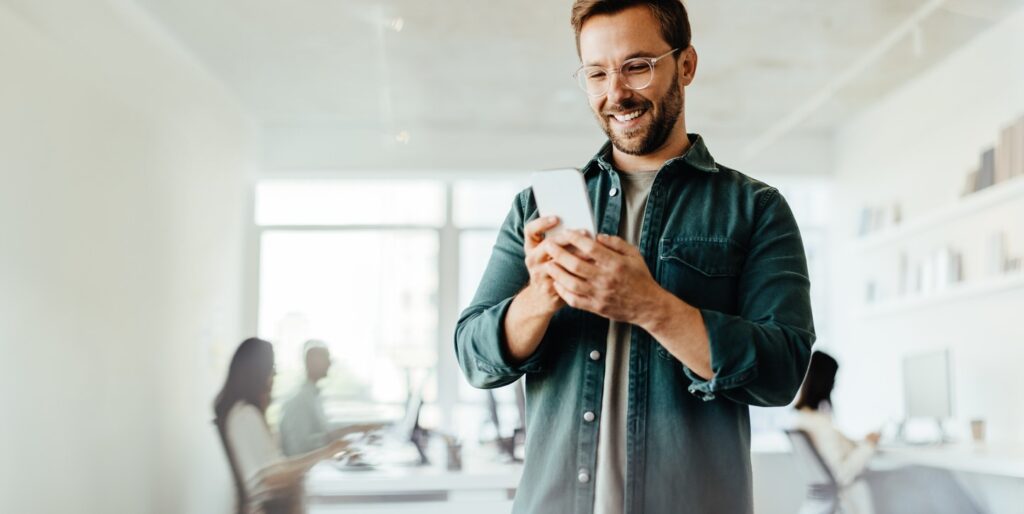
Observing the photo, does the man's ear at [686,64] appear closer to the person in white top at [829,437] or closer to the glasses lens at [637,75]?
the glasses lens at [637,75]

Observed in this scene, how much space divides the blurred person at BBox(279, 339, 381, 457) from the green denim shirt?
2.99 m

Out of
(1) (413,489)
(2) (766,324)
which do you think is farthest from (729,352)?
(1) (413,489)

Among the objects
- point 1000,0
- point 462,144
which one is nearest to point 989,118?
point 1000,0

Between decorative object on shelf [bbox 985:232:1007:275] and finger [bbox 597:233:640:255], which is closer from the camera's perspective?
finger [bbox 597:233:640:255]

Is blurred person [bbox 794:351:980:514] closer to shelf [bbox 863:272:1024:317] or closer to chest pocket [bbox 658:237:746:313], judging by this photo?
shelf [bbox 863:272:1024:317]

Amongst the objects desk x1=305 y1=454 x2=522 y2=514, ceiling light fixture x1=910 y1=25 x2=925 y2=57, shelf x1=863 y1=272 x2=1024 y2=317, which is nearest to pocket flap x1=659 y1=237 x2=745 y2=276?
desk x1=305 y1=454 x2=522 y2=514

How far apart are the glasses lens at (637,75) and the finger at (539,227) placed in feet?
0.66

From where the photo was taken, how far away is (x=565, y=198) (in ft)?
2.93

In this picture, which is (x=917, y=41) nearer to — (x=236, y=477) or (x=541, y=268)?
(x=236, y=477)

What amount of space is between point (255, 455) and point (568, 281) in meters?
2.91

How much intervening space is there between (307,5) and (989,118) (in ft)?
9.75

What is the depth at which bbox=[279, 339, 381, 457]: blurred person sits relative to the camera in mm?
3891

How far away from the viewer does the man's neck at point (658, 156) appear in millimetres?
1058

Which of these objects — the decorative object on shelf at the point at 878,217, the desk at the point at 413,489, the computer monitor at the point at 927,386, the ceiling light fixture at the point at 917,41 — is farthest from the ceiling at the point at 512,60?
the desk at the point at 413,489
